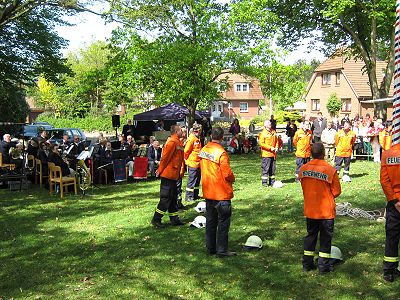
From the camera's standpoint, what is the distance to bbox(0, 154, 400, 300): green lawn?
6.00 m

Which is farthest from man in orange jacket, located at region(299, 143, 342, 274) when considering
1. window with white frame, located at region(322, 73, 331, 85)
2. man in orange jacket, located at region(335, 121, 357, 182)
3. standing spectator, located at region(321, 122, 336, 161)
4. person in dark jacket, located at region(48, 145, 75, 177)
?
window with white frame, located at region(322, 73, 331, 85)

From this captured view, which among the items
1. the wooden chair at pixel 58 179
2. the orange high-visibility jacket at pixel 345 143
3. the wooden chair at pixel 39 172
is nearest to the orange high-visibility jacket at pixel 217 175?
the wooden chair at pixel 58 179

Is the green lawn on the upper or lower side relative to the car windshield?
lower

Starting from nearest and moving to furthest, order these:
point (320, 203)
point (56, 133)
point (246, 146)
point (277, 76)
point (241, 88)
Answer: point (320, 203), point (277, 76), point (56, 133), point (246, 146), point (241, 88)

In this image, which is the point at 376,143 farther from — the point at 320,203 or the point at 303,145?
the point at 320,203

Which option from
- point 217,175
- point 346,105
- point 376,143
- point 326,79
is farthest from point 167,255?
point 326,79

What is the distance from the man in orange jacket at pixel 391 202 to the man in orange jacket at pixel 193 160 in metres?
5.53

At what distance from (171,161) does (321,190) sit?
3.52 meters

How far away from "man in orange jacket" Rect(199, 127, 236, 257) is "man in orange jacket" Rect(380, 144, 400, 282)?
2138mm

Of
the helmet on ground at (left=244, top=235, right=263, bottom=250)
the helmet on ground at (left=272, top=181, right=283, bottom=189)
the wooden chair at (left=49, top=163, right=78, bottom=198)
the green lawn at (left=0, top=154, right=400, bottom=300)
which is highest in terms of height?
the wooden chair at (left=49, top=163, right=78, bottom=198)

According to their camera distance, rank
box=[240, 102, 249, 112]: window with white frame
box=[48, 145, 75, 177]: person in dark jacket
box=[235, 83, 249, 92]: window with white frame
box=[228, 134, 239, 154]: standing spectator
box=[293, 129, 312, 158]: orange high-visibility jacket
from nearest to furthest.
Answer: box=[48, 145, 75, 177]: person in dark jacket
box=[293, 129, 312, 158]: orange high-visibility jacket
box=[228, 134, 239, 154]: standing spectator
box=[235, 83, 249, 92]: window with white frame
box=[240, 102, 249, 112]: window with white frame

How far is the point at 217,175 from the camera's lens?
6988 millimetres

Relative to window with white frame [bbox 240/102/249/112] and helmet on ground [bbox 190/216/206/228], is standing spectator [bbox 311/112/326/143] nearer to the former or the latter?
helmet on ground [bbox 190/216/206/228]

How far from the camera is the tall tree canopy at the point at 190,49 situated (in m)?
21.4
